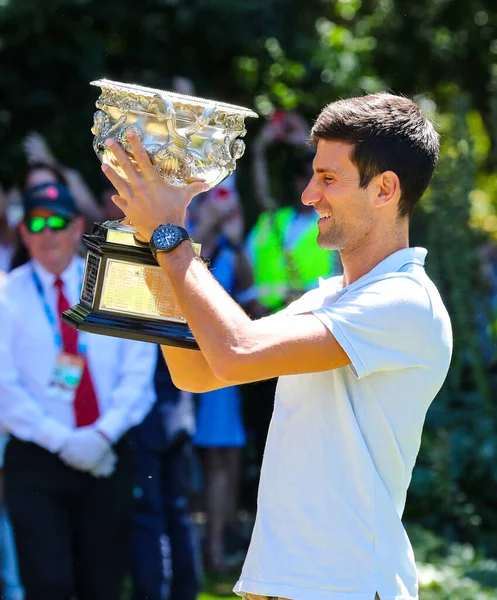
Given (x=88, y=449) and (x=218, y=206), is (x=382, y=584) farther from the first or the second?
(x=218, y=206)

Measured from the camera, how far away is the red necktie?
5.02 metres

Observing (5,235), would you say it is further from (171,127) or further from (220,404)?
(171,127)

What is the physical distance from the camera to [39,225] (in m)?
5.26

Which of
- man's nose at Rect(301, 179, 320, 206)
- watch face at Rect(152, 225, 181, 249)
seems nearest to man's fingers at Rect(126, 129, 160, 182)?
watch face at Rect(152, 225, 181, 249)

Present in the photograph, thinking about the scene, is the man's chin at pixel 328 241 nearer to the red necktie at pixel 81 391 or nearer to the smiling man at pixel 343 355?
the smiling man at pixel 343 355

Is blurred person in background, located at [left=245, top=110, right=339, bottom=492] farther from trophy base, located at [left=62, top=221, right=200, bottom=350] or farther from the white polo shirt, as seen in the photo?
the white polo shirt

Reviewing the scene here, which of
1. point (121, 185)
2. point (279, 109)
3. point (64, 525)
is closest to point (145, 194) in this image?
point (121, 185)

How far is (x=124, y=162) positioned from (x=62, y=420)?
8.16 ft

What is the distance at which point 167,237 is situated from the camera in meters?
2.68

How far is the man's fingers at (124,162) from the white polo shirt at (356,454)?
54cm

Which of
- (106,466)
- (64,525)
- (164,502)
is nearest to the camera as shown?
(64,525)

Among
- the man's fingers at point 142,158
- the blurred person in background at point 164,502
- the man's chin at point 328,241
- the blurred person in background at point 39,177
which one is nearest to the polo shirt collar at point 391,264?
the man's chin at point 328,241

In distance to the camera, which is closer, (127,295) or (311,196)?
(311,196)

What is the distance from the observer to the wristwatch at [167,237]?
267 cm
